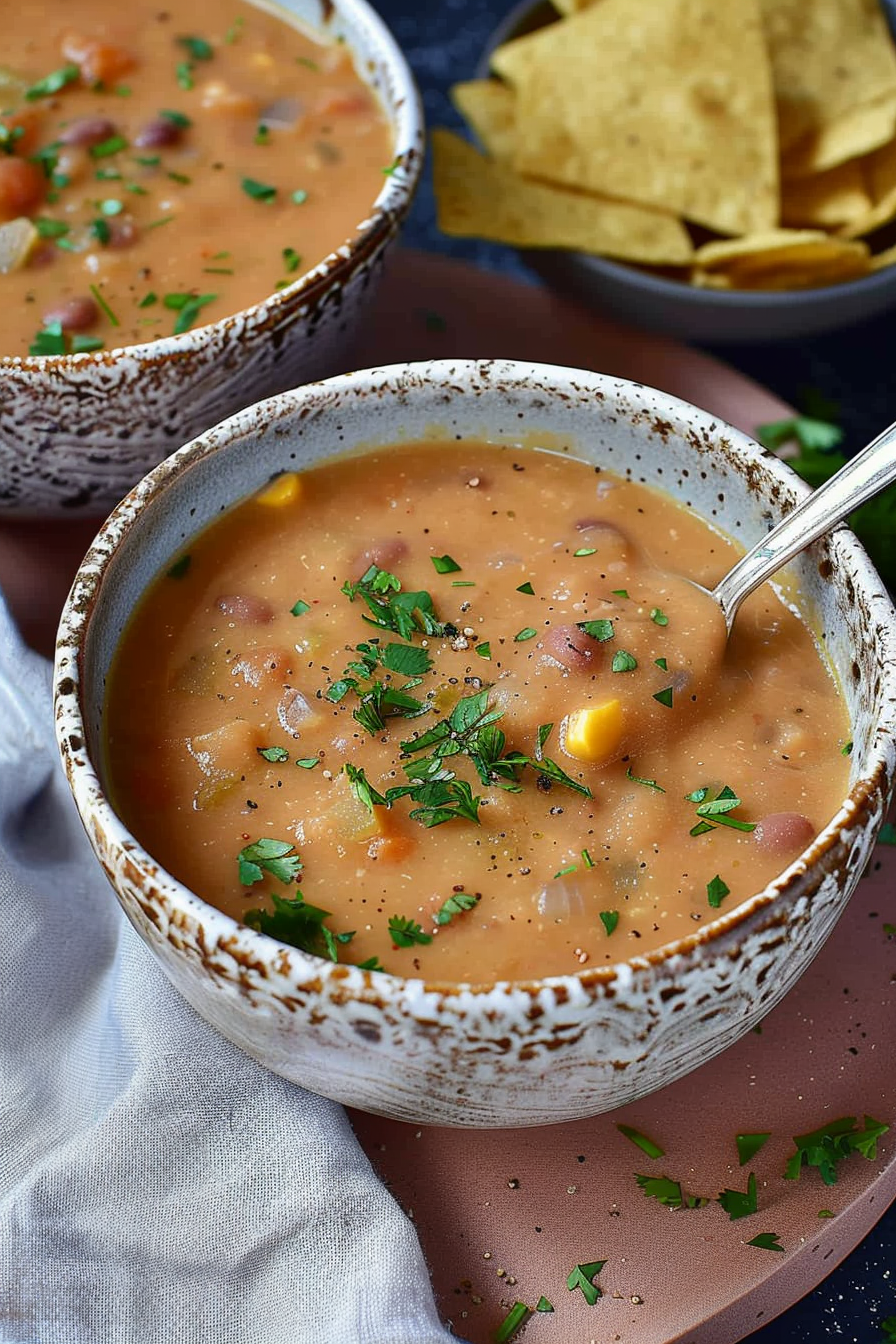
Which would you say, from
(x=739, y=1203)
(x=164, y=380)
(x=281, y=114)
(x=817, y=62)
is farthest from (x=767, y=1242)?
(x=817, y=62)

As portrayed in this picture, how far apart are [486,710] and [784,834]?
0.45 metres

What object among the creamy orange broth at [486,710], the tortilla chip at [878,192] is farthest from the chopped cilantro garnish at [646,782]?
the tortilla chip at [878,192]

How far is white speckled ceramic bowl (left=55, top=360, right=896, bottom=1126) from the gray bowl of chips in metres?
0.96

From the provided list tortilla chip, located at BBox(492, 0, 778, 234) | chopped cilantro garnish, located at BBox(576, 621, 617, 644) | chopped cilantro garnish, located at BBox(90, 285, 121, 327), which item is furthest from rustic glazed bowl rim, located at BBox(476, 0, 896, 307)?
chopped cilantro garnish, located at BBox(576, 621, 617, 644)

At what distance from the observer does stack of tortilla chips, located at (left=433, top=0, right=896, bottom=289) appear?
3506 mm

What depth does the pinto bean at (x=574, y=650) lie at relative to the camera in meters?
2.27

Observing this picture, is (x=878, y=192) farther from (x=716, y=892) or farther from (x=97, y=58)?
(x=716, y=892)

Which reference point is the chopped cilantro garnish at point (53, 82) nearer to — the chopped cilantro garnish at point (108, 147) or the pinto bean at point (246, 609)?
the chopped cilantro garnish at point (108, 147)

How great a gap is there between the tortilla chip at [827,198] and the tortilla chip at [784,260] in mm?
152

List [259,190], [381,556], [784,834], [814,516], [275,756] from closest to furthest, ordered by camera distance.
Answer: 1. [784,834]
2. [275,756]
3. [814,516]
4. [381,556]
5. [259,190]

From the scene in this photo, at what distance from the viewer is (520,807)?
2160 mm

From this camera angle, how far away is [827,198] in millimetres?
3775

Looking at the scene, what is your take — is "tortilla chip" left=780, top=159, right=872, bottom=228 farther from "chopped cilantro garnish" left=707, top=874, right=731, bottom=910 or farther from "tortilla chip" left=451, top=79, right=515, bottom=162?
"chopped cilantro garnish" left=707, top=874, right=731, bottom=910

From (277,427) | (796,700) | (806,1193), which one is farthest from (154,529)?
Answer: (806,1193)
